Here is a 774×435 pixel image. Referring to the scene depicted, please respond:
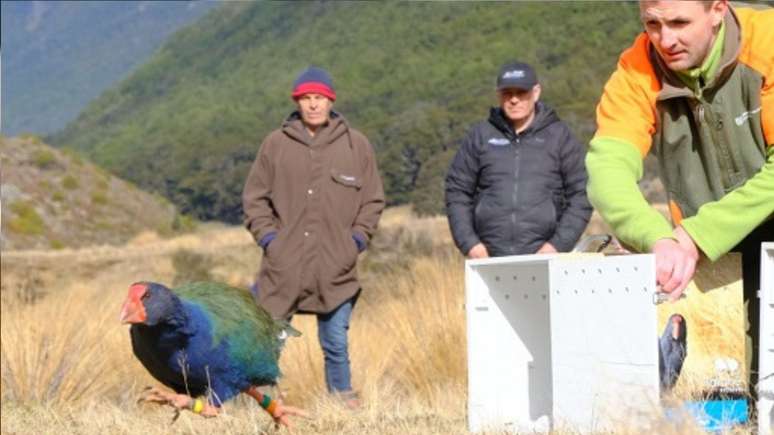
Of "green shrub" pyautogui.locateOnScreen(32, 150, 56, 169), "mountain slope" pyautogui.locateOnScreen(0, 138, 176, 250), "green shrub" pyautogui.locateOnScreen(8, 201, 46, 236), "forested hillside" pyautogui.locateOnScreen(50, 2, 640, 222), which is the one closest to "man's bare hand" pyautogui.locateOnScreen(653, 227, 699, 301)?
"mountain slope" pyautogui.locateOnScreen(0, 138, 176, 250)

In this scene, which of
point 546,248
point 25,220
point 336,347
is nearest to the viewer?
point 546,248

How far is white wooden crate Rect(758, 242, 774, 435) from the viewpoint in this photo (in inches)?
199

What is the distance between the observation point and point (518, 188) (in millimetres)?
8570

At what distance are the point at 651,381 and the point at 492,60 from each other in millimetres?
57338

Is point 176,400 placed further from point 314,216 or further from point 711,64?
point 314,216

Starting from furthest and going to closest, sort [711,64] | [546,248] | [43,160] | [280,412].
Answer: [43,160] → [546,248] → [280,412] → [711,64]

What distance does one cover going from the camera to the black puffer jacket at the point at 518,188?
8531mm

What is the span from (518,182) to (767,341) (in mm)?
3585

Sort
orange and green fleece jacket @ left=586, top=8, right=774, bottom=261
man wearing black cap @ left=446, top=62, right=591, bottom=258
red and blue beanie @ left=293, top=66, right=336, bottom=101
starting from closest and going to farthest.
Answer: orange and green fleece jacket @ left=586, top=8, right=774, bottom=261, man wearing black cap @ left=446, top=62, right=591, bottom=258, red and blue beanie @ left=293, top=66, right=336, bottom=101

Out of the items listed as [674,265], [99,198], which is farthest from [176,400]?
[99,198]

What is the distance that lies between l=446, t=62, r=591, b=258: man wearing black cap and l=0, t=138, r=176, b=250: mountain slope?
23590 mm

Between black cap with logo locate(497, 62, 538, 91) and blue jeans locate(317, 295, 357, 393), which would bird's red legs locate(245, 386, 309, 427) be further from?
black cap with logo locate(497, 62, 538, 91)

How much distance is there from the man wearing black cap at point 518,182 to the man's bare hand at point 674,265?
3315mm

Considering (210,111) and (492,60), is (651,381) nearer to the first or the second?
(492,60)
